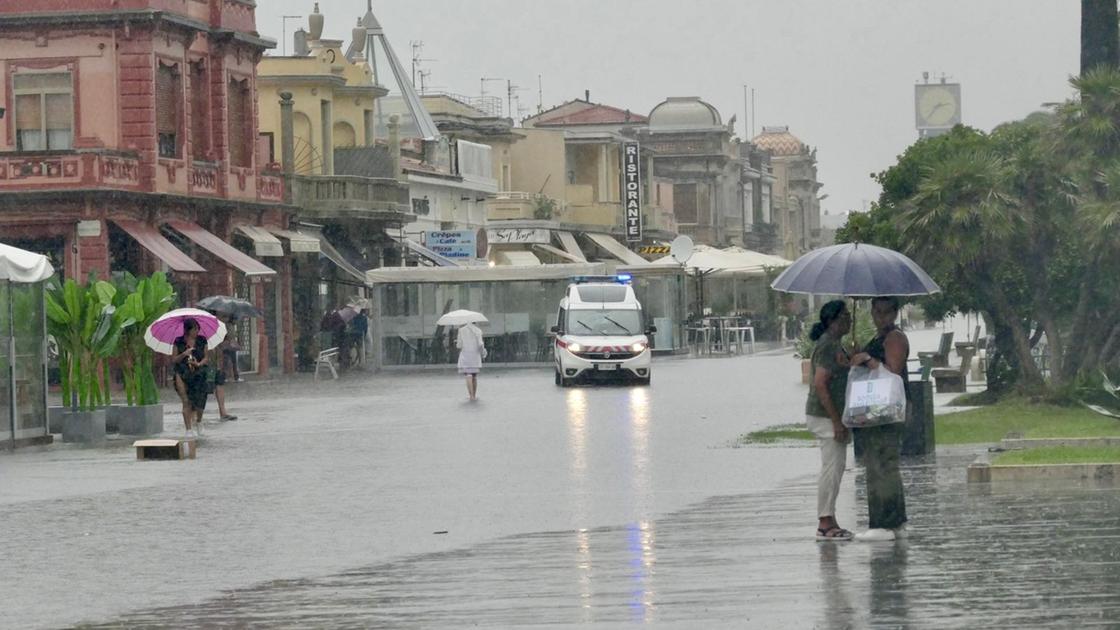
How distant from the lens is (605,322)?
45.2 m

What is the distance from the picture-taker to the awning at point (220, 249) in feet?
164

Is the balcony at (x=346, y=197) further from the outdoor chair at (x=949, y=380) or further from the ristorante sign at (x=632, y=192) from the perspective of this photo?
the ristorante sign at (x=632, y=192)

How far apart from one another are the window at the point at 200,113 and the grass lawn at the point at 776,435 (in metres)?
28.2

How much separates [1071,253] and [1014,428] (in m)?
5.25

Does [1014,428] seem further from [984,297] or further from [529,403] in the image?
[529,403]

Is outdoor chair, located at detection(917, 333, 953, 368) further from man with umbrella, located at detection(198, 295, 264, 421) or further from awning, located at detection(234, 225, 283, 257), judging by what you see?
awning, located at detection(234, 225, 283, 257)

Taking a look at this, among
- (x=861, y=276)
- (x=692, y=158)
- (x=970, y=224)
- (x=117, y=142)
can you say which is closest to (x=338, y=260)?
(x=117, y=142)

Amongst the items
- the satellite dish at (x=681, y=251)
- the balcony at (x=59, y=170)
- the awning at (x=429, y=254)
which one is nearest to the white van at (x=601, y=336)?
the balcony at (x=59, y=170)

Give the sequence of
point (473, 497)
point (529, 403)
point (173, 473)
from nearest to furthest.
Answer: point (473, 497) → point (173, 473) → point (529, 403)

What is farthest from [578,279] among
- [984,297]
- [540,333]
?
[984,297]

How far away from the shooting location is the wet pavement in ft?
37.7

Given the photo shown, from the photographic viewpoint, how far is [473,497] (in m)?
19.1

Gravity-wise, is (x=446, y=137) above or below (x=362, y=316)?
above

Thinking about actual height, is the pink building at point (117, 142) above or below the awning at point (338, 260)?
above
